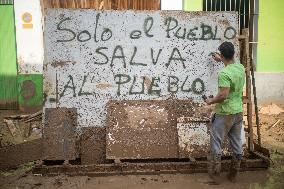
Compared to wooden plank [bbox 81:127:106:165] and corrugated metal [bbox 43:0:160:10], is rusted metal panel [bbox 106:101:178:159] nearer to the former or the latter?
wooden plank [bbox 81:127:106:165]

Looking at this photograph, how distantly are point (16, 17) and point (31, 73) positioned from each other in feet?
4.87

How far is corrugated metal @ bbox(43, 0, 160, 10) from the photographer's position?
938 cm

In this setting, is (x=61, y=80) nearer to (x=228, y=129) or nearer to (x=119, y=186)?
(x=119, y=186)

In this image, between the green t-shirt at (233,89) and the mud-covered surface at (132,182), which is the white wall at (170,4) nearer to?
the green t-shirt at (233,89)

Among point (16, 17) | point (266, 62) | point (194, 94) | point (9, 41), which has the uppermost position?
point (16, 17)

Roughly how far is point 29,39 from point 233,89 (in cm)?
638

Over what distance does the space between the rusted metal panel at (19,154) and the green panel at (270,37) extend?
6.50 metres

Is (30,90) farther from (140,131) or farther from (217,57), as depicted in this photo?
(217,57)

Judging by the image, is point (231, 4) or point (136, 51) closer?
point (136, 51)

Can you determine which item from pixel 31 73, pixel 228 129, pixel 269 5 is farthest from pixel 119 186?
pixel 269 5

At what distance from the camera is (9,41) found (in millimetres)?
9625

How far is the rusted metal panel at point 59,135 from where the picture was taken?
5445 mm

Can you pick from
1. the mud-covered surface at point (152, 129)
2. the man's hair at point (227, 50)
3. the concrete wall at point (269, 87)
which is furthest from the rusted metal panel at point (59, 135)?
the concrete wall at point (269, 87)

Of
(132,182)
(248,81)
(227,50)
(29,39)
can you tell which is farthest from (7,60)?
(227,50)
